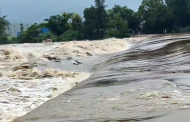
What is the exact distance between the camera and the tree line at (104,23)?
33.1 metres

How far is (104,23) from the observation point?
35125mm

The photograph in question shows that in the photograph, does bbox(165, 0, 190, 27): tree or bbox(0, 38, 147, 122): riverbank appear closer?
bbox(0, 38, 147, 122): riverbank

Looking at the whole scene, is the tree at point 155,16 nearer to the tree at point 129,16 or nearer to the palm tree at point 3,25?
the tree at point 129,16

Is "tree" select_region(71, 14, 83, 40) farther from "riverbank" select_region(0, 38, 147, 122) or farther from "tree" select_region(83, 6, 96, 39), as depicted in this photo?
"riverbank" select_region(0, 38, 147, 122)

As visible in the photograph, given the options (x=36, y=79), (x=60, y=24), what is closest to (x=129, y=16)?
(x=60, y=24)

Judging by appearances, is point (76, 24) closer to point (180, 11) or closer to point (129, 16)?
point (129, 16)

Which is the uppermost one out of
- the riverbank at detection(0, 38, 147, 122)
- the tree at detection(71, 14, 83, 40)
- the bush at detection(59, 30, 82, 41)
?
the tree at detection(71, 14, 83, 40)

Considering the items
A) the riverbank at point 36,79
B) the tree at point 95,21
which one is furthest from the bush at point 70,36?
the riverbank at point 36,79

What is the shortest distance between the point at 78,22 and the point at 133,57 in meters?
25.2

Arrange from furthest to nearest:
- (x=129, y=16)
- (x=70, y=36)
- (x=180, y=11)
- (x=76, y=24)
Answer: (x=129, y=16), (x=76, y=24), (x=70, y=36), (x=180, y=11)

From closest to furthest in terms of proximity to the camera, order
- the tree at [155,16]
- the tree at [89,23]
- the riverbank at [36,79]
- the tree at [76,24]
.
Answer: the riverbank at [36,79] → the tree at [155,16] → the tree at [89,23] → the tree at [76,24]

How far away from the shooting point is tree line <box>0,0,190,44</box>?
108 ft

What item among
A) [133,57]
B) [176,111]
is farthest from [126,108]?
[133,57]

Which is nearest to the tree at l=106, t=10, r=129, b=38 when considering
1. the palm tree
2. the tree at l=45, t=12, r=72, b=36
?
the tree at l=45, t=12, r=72, b=36
